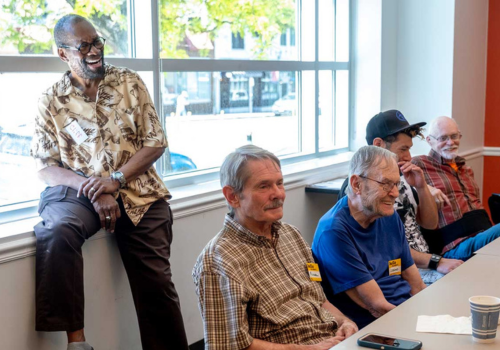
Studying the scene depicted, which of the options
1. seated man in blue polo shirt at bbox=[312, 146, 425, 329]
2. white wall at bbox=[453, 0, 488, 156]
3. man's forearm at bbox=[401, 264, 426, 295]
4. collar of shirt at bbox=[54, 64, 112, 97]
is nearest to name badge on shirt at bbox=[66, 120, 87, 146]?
collar of shirt at bbox=[54, 64, 112, 97]

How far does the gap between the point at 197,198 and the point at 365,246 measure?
128cm

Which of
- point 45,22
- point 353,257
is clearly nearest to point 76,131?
point 45,22

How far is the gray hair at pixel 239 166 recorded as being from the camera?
88.2 inches

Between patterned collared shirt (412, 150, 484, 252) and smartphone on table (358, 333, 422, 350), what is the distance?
2.35 m

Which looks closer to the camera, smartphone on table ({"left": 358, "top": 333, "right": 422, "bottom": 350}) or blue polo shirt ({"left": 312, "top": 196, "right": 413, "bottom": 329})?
smartphone on table ({"left": 358, "top": 333, "right": 422, "bottom": 350})

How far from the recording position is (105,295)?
307 centimetres

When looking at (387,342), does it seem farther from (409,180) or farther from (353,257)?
(409,180)

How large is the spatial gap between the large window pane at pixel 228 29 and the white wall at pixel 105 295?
0.99 m

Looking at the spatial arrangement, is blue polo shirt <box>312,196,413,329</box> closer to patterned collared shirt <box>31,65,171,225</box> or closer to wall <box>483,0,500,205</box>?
patterned collared shirt <box>31,65,171,225</box>

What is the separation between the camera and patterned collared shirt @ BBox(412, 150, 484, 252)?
4031mm

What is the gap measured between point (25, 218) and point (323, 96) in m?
2.94

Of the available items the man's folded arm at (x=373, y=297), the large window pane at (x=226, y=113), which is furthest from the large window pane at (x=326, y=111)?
the man's folded arm at (x=373, y=297)

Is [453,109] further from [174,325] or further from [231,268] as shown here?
[231,268]

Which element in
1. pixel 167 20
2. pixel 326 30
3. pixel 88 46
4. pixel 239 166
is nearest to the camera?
pixel 239 166
